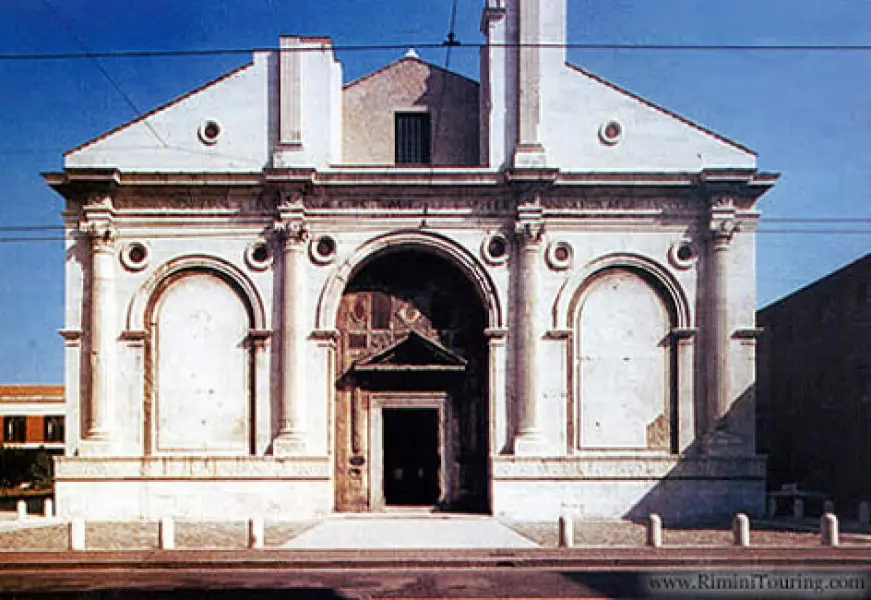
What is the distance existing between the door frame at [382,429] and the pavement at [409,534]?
47.4 inches

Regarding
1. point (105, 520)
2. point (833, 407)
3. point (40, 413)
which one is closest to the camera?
point (105, 520)

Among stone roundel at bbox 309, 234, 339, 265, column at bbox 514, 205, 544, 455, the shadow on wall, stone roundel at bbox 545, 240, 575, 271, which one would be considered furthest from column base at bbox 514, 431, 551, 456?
stone roundel at bbox 309, 234, 339, 265

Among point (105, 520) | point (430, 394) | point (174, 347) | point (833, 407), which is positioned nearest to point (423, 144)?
point (430, 394)

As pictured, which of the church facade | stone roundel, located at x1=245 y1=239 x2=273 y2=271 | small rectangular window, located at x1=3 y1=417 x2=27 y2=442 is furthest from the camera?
small rectangular window, located at x1=3 y1=417 x2=27 y2=442

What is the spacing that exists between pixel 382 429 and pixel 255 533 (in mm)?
6056

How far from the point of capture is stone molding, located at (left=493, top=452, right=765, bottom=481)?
2012cm

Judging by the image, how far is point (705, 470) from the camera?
20219mm

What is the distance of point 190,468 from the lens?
2020 centimetres

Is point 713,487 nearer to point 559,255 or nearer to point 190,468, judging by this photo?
point 559,255

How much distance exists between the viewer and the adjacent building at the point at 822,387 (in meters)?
23.7

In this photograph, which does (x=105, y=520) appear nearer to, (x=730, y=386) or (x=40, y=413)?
(x=730, y=386)

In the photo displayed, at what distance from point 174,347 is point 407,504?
6.80 meters

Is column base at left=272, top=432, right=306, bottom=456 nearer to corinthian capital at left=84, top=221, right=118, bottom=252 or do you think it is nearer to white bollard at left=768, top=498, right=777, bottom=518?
corinthian capital at left=84, top=221, right=118, bottom=252

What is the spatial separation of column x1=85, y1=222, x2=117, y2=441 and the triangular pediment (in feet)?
19.1
